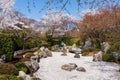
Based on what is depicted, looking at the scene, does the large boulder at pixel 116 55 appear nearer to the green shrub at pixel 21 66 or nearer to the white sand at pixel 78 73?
the white sand at pixel 78 73

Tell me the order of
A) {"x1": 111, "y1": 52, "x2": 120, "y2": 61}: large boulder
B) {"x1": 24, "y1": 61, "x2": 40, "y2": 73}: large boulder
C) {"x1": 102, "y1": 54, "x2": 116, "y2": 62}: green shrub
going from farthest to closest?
1. {"x1": 102, "y1": 54, "x2": 116, "y2": 62}: green shrub
2. {"x1": 111, "y1": 52, "x2": 120, "y2": 61}: large boulder
3. {"x1": 24, "y1": 61, "x2": 40, "y2": 73}: large boulder

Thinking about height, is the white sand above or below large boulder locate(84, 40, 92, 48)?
Answer: below

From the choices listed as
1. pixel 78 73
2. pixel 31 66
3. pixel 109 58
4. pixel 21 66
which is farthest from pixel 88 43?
pixel 21 66

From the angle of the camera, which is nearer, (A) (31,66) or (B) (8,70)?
(B) (8,70)

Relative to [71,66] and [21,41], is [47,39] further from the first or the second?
[71,66]

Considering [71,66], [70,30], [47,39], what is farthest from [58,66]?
[70,30]

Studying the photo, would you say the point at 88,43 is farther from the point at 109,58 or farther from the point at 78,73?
the point at 78,73

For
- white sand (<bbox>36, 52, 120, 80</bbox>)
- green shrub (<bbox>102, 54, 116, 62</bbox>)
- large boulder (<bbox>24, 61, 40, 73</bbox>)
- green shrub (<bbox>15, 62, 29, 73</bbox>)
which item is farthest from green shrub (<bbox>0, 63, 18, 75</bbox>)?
green shrub (<bbox>102, 54, 116, 62</bbox>)

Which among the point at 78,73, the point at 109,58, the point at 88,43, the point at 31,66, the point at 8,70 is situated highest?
the point at 88,43

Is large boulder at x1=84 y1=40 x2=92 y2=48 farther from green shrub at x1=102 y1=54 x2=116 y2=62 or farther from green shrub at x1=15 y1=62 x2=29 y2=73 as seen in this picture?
green shrub at x1=15 y1=62 x2=29 y2=73

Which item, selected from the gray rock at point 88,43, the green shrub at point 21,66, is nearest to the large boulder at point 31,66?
the green shrub at point 21,66

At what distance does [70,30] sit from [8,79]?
125ft

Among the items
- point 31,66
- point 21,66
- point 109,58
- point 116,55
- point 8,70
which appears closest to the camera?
point 8,70

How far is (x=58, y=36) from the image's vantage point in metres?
44.0
